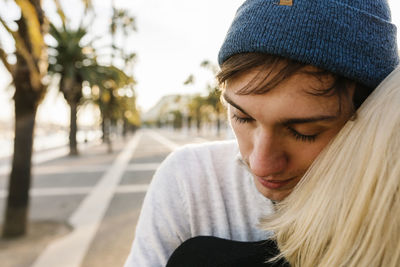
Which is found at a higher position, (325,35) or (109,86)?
(109,86)

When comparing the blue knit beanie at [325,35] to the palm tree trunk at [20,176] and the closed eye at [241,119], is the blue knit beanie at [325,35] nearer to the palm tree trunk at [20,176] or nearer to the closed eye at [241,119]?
the closed eye at [241,119]

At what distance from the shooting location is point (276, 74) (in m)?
0.88

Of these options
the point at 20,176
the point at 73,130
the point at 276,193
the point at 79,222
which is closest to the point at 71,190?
the point at 79,222

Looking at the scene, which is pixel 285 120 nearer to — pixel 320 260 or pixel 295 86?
pixel 295 86

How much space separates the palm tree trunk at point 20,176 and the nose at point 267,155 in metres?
4.65

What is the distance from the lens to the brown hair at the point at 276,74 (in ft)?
2.89

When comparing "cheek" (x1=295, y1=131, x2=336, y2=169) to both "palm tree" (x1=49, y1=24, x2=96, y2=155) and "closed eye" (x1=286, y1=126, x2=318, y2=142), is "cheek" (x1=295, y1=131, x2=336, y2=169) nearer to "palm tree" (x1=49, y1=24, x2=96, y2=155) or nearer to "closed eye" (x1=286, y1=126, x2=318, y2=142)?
"closed eye" (x1=286, y1=126, x2=318, y2=142)

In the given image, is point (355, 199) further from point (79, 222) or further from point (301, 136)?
point (79, 222)

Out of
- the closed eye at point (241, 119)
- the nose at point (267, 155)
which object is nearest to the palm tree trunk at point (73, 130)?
the closed eye at point (241, 119)

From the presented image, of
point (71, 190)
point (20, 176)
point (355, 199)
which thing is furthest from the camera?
point (71, 190)

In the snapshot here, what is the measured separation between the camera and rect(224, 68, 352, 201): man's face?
873 millimetres

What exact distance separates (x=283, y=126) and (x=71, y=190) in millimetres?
7930

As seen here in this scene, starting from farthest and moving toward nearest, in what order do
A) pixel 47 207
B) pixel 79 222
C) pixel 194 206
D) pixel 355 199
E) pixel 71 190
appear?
pixel 71 190 < pixel 47 207 < pixel 79 222 < pixel 194 206 < pixel 355 199

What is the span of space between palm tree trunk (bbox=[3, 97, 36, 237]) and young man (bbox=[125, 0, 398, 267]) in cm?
436
